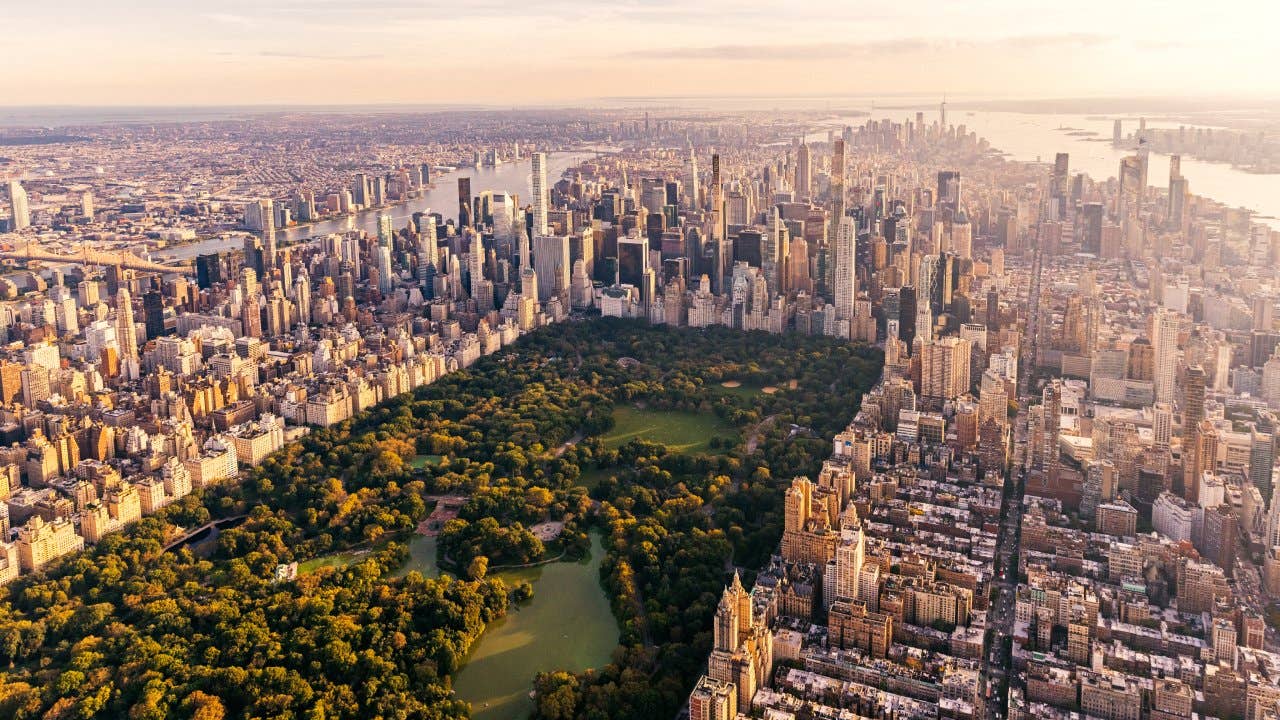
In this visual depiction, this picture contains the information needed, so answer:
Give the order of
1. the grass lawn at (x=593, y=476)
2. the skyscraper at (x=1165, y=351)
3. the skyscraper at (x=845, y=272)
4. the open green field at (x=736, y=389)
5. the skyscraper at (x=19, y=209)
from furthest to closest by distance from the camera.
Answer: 1. the skyscraper at (x=19, y=209)
2. the skyscraper at (x=845, y=272)
3. the open green field at (x=736, y=389)
4. the skyscraper at (x=1165, y=351)
5. the grass lawn at (x=593, y=476)

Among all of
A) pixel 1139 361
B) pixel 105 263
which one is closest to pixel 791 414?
pixel 1139 361

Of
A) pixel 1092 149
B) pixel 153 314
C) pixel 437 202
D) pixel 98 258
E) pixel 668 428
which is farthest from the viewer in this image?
pixel 437 202

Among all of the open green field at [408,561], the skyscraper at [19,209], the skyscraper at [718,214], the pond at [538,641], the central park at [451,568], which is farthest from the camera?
the skyscraper at [19,209]

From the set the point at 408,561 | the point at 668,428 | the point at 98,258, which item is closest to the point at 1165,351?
the point at 668,428

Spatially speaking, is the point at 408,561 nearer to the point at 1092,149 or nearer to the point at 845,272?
the point at 845,272

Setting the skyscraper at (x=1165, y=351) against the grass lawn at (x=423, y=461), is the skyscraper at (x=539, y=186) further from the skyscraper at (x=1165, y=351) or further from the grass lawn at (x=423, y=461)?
the skyscraper at (x=1165, y=351)

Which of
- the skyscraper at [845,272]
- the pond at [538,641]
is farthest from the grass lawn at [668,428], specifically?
the skyscraper at [845,272]

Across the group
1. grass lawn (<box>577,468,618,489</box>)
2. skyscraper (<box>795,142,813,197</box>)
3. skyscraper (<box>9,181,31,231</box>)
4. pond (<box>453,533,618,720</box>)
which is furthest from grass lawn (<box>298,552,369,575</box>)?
skyscraper (<box>9,181,31,231</box>)
